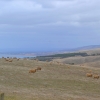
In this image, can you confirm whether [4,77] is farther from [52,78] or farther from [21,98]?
[21,98]

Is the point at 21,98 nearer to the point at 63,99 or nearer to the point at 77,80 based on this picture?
the point at 63,99

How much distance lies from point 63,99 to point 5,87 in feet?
16.2

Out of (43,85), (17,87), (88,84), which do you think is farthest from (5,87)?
(88,84)

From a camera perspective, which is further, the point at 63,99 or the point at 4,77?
the point at 4,77

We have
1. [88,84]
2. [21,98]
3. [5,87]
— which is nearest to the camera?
[21,98]

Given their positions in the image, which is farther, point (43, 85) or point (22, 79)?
point (22, 79)

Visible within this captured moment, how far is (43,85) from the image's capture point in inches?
967

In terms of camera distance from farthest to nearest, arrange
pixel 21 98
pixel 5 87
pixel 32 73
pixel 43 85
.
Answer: pixel 32 73
pixel 43 85
pixel 5 87
pixel 21 98

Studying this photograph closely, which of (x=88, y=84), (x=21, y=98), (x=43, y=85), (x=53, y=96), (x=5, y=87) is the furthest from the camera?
(x=88, y=84)

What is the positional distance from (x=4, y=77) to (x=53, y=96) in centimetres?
767

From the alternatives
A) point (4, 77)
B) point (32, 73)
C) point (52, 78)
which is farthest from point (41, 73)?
point (4, 77)

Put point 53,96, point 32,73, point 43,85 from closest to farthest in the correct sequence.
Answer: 1. point 53,96
2. point 43,85
3. point 32,73

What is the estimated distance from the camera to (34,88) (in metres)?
23.1

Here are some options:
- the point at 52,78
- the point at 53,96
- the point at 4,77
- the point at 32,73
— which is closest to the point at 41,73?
the point at 32,73
